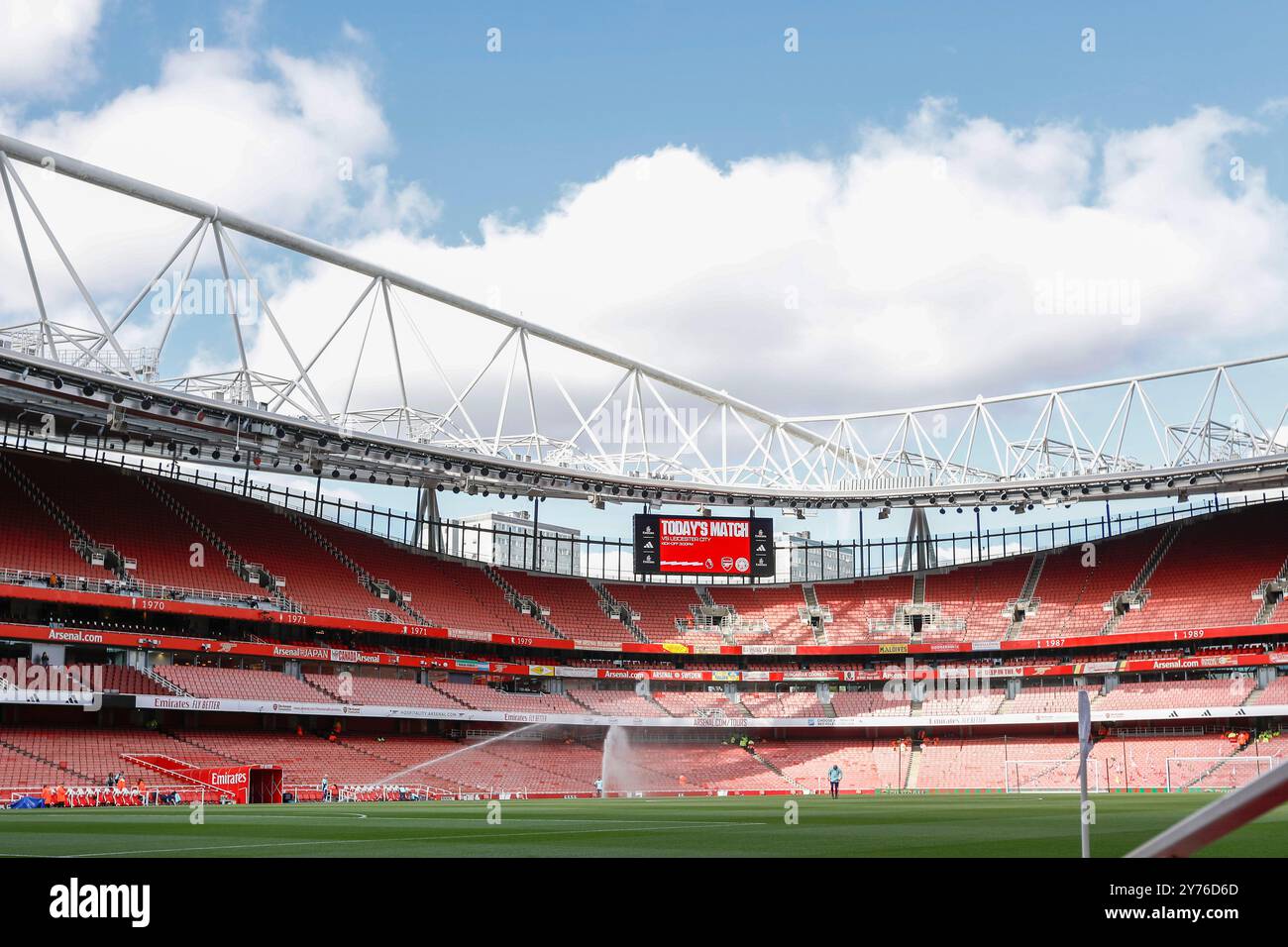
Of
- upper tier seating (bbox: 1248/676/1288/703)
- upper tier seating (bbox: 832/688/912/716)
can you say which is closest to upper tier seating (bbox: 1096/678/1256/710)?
upper tier seating (bbox: 1248/676/1288/703)

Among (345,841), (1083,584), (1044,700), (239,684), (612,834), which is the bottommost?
(612,834)

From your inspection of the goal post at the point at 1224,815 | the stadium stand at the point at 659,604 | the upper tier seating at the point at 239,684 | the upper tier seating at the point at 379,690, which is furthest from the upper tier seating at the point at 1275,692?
the goal post at the point at 1224,815

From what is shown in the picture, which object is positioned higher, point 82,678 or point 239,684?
point 82,678

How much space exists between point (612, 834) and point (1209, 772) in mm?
46673

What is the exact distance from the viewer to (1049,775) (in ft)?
208

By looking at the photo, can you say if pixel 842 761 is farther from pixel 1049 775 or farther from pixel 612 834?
pixel 612 834

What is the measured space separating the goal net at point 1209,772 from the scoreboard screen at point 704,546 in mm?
26294

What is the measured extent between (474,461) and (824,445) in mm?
18870

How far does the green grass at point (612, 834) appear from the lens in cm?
1712

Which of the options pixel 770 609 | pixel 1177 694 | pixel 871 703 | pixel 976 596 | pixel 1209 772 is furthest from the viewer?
pixel 770 609

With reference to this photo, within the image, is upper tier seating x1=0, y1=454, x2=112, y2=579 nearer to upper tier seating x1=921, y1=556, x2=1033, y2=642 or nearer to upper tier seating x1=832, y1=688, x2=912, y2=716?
upper tier seating x1=832, y1=688, x2=912, y2=716

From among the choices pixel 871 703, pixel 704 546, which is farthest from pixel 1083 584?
pixel 704 546

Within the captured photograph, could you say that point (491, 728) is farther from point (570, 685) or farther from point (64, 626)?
point (64, 626)
